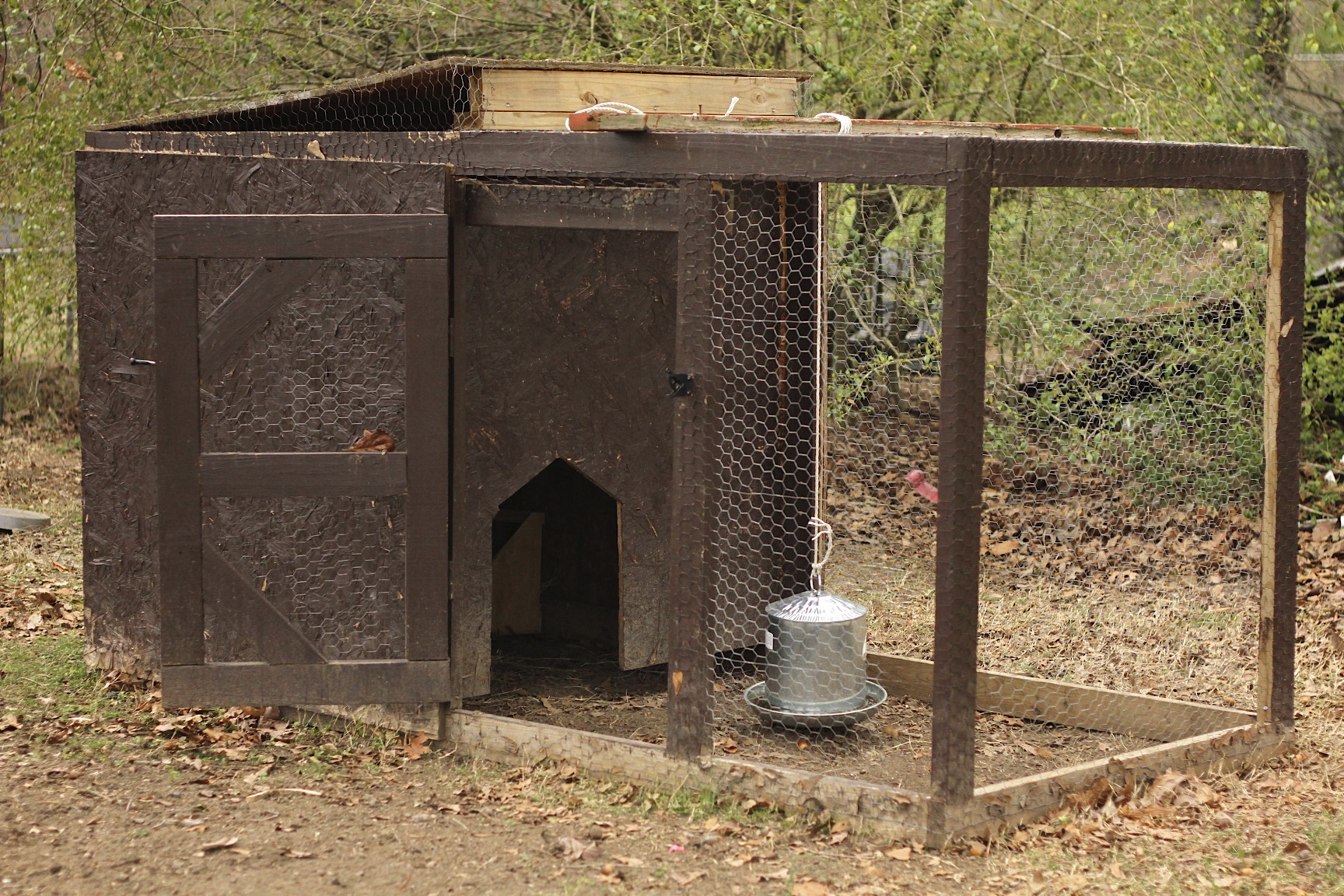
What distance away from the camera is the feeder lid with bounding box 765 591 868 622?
4.87 metres

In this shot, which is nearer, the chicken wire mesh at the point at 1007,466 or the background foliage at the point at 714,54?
the chicken wire mesh at the point at 1007,466

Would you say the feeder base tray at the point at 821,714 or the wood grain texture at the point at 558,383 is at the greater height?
the wood grain texture at the point at 558,383

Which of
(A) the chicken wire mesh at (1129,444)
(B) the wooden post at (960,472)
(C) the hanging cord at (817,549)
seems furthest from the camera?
(A) the chicken wire mesh at (1129,444)

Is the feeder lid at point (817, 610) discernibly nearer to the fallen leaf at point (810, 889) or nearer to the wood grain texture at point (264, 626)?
the fallen leaf at point (810, 889)

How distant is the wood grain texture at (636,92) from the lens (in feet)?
16.2

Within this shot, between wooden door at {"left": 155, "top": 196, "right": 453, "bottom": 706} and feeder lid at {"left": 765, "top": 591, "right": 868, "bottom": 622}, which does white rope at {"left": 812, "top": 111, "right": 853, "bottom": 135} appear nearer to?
wooden door at {"left": 155, "top": 196, "right": 453, "bottom": 706}

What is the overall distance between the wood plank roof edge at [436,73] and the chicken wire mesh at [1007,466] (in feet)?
1.54

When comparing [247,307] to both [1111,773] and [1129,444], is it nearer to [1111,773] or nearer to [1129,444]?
[1111,773]

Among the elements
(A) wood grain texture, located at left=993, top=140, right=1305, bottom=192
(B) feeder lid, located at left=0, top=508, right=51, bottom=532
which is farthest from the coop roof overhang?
(B) feeder lid, located at left=0, top=508, right=51, bottom=532

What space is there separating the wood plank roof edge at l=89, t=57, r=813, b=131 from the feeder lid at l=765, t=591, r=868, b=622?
200 cm

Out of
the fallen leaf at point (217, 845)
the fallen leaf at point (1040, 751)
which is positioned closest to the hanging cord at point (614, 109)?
the fallen leaf at point (217, 845)

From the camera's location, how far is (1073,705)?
537 cm

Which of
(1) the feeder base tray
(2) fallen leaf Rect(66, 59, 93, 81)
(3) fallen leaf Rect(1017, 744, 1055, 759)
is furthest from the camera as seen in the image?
(2) fallen leaf Rect(66, 59, 93, 81)

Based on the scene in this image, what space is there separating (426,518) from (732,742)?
1429mm
